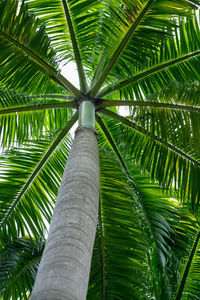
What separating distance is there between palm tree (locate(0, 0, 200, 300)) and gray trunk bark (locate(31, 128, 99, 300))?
0.25 meters

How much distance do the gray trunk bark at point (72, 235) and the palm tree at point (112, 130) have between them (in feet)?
0.82

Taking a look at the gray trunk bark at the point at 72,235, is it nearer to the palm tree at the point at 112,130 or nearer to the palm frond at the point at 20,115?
the palm tree at the point at 112,130

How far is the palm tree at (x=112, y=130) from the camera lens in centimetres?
409

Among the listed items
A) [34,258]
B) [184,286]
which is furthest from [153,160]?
[34,258]

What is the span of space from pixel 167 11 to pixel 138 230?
284 centimetres

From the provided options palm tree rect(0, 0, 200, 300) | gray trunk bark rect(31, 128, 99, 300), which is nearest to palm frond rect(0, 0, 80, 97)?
palm tree rect(0, 0, 200, 300)

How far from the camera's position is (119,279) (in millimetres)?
4949

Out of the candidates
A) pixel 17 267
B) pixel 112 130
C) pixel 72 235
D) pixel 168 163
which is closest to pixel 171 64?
pixel 168 163

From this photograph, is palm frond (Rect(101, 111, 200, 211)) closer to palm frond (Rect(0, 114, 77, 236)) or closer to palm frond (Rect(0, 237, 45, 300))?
palm frond (Rect(0, 114, 77, 236))

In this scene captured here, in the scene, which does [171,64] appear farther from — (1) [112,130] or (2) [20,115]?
(2) [20,115]

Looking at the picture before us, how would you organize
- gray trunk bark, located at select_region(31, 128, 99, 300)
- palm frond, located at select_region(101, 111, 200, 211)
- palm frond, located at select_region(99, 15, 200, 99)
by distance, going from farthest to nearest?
palm frond, located at select_region(101, 111, 200, 211), palm frond, located at select_region(99, 15, 200, 99), gray trunk bark, located at select_region(31, 128, 99, 300)

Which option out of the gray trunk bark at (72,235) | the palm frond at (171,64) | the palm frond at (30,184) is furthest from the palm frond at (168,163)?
the gray trunk bark at (72,235)

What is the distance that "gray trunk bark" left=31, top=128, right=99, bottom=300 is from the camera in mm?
1865

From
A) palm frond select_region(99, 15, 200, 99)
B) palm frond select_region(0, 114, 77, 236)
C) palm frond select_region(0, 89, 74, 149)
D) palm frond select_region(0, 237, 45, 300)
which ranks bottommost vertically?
palm frond select_region(0, 237, 45, 300)
